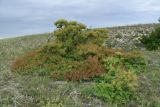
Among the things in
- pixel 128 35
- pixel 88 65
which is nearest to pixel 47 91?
pixel 88 65

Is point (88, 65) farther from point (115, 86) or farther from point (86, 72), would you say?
point (115, 86)

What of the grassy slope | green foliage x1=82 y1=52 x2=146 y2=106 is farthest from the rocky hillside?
green foliage x1=82 y1=52 x2=146 y2=106

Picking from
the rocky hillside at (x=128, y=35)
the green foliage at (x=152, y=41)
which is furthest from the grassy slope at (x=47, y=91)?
the rocky hillside at (x=128, y=35)

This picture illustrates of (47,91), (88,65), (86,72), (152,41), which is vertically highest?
(152,41)

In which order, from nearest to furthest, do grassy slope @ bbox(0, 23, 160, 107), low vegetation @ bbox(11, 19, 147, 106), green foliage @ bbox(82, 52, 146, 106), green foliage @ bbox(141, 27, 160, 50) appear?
1. grassy slope @ bbox(0, 23, 160, 107)
2. green foliage @ bbox(82, 52, 146, 106)
3. low vegetation @ bbox(11, 19, 147, 106)
4. green foliage @ bbox(141, 27, 160, 50)

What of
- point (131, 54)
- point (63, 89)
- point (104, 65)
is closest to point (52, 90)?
point (63, 89)

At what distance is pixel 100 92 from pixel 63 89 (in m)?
0.85

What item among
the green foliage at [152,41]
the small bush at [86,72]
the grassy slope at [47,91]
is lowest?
the grassy slope at [47,91]

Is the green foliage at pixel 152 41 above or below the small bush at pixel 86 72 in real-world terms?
above

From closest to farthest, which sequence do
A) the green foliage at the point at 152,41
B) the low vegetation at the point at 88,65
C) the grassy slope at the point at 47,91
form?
the grassy slope at the point at 47,91 < the low vegetation at the point at 88,65 < the green foliage at the point at 152,41

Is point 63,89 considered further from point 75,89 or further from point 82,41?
point 82,41

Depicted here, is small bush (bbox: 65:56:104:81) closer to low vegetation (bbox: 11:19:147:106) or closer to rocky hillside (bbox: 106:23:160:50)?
low vegetation (bbox: 11:19:147:106)

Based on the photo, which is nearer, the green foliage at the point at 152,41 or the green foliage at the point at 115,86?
the green foliage at the point at 115,86

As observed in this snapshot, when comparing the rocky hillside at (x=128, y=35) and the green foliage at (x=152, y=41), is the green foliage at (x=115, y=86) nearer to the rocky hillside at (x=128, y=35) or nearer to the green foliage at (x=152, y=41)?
the green foliage at (x=152, y=41)
